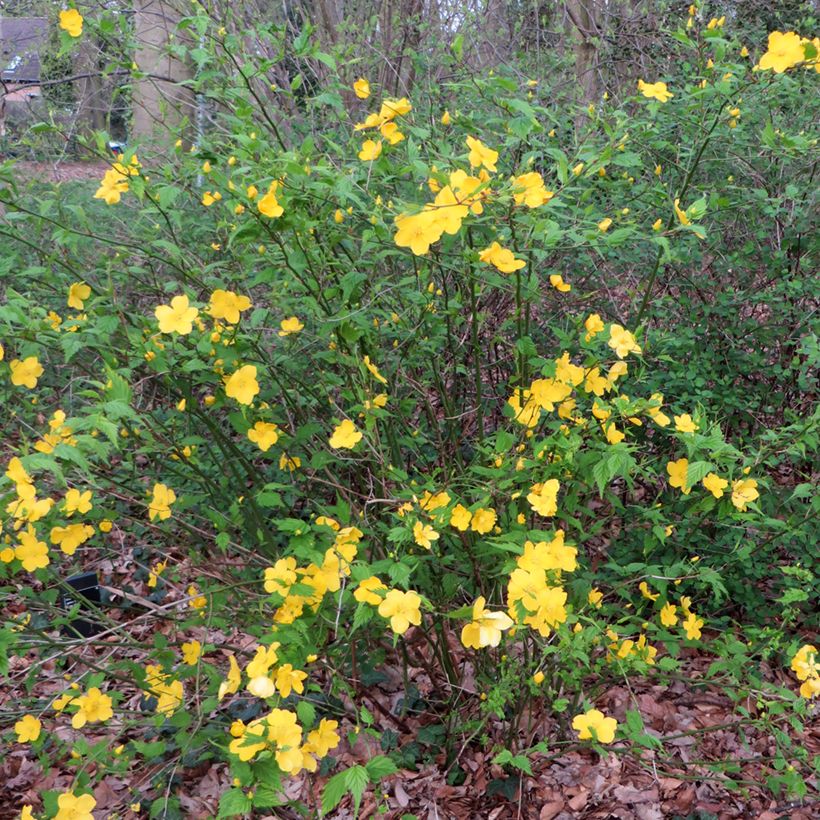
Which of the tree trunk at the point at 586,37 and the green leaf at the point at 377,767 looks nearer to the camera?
the green leaf at the point at 377,767

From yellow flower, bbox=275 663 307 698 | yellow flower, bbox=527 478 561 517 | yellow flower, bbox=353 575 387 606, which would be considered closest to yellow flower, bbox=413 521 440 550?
yellow flower, bbox=353 575 387 606

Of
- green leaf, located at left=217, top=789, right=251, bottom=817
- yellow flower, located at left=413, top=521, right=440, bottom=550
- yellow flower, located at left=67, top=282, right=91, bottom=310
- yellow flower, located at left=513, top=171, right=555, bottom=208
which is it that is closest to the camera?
green leaf, located at left=217, top=789, right=251, bottom=817

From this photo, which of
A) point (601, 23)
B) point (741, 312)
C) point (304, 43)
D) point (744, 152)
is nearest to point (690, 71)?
point (744, 152)

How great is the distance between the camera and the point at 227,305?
68.7 inches

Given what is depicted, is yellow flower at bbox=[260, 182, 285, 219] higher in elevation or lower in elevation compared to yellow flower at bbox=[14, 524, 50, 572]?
higher

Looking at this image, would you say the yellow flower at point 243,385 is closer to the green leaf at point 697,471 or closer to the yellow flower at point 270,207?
the yellow flower at point 270,207

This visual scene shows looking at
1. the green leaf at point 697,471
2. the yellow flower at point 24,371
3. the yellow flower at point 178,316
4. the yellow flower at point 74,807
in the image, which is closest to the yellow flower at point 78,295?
the yellow flower at point 24,371

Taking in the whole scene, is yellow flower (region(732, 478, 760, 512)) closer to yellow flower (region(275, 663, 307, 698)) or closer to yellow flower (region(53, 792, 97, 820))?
yellow flower (region(275, 663, 307, 698))

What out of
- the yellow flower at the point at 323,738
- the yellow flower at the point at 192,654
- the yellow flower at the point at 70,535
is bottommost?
the yellow flower at the point at 192,654

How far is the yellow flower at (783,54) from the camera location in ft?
5.22

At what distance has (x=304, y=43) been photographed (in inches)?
73.9

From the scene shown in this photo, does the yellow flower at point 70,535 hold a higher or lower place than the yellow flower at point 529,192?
lower

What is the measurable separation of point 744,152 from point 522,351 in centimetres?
170

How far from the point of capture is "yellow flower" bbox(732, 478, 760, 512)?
1.71 meters
